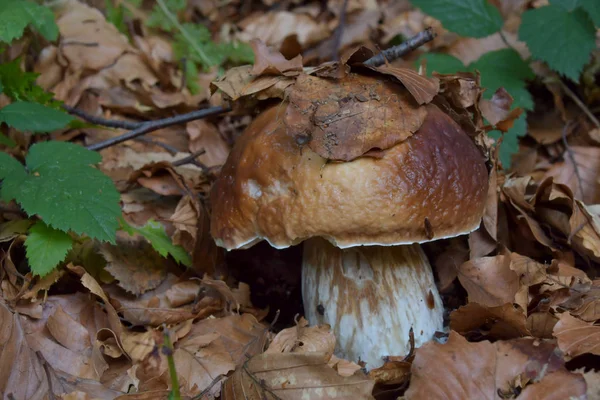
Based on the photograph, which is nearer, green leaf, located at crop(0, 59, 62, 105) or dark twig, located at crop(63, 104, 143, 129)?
green leaf, located at crop(0, 59, 62, 105)

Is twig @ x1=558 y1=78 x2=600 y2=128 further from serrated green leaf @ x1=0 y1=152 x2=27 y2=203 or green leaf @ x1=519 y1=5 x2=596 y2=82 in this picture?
serrated green leaf @ x1=0 y1=152 x2=27 y2=203

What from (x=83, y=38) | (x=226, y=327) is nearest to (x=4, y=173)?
(x=226, y=327)

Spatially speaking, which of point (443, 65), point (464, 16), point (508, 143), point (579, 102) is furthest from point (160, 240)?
point (579, 102)

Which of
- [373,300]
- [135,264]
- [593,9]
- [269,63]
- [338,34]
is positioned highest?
[269,63]

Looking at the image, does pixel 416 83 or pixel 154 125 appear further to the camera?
pixel 154 125

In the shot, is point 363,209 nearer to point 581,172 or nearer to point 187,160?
point 187,160

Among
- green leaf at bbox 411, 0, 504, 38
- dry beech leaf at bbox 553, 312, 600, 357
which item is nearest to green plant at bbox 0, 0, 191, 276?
dry beech leaf at bbox 553, 312, 600, 357

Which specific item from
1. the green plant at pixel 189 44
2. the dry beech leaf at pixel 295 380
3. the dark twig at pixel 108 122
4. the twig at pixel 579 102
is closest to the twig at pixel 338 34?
the green plant at pixel 189 44
